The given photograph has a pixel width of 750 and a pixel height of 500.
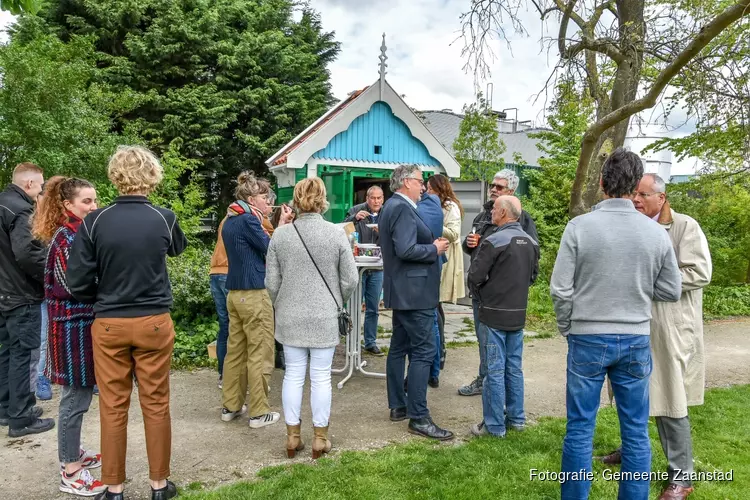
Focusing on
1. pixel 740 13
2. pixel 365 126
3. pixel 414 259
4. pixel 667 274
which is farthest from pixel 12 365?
pixel 365 126

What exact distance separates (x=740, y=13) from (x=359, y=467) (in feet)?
16.5

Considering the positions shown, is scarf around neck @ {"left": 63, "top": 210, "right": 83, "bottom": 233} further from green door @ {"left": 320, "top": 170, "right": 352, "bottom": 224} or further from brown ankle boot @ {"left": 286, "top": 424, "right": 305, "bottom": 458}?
green door @ {"left": 320, "top": 170, "right": 352, "bottom": 224}

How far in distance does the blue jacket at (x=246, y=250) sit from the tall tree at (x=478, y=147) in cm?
1389

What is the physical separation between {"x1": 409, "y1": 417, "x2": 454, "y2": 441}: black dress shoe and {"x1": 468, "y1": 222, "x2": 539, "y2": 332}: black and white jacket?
0.93 metres

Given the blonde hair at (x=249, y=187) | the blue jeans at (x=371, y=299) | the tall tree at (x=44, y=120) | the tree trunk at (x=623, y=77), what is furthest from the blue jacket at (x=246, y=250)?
the tall tree at (x=44, y=120)

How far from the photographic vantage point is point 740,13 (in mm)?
4844

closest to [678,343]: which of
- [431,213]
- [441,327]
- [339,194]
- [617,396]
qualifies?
[617,396]

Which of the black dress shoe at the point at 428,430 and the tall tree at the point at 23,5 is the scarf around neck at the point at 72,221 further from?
the black dress shoe at the point at 428,430

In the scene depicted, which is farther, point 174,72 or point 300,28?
point 300,28

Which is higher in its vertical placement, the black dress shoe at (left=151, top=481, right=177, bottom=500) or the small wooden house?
the small wooden house

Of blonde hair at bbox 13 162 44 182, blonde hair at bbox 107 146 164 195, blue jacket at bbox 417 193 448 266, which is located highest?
blonde hair at bbox 13 162 44 182

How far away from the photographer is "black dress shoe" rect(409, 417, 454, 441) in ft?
14.1

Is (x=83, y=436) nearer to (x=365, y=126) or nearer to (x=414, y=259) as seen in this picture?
(x=414, y=259)

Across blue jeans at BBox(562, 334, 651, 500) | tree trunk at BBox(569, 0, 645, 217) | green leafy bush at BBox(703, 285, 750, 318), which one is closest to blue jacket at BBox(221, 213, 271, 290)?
blue jeans at BBox(562, 334, 651, 500)
